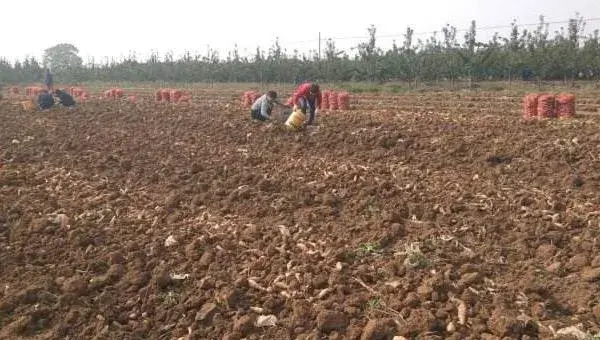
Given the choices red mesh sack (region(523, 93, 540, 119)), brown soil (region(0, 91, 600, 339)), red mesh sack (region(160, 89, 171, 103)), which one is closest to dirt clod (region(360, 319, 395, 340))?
brown soil (region(0, 91, 600, 339))

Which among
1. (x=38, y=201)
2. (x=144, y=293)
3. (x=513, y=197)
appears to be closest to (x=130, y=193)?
(x=38, y=201)

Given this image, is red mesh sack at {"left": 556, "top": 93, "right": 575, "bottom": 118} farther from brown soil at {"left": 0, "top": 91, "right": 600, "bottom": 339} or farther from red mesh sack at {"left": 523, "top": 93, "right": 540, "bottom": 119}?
brown soil at {"left": 0, "top": 91, "right": 600, "bottom": 339}

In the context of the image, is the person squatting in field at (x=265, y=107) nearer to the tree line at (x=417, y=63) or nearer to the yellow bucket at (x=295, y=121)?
the yellow bucket at (x=295, y=121)

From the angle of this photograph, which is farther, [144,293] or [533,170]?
[533,170]

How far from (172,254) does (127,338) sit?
4.22 ft

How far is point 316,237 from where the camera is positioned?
5465mm

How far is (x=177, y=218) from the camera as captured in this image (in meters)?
6.25

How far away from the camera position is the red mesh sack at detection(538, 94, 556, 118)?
10117mm

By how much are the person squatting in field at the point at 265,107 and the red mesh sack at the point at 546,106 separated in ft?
16.2

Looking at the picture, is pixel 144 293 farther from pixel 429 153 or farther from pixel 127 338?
pixel 429 153

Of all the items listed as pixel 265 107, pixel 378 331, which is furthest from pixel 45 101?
pixel 378 331

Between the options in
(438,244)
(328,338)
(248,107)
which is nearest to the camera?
(328,338)

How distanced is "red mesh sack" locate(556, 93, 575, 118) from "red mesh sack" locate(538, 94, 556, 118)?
159 millimetres

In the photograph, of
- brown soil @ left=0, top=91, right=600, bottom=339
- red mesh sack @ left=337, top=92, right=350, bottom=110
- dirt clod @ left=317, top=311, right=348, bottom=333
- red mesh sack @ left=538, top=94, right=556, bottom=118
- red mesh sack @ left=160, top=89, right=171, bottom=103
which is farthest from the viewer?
red mesh sack @ left=160, top=89, right=171, bottom=103
